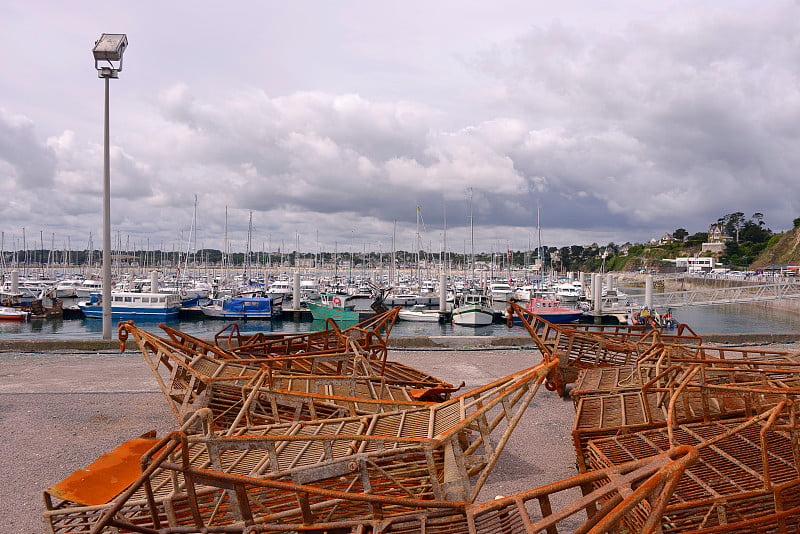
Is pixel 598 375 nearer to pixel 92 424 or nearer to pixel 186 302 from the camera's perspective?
pixel 92 424

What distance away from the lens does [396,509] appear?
4.08 meters

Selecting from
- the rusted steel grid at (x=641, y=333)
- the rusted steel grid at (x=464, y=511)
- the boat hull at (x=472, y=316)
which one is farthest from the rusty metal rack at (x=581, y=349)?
the boat hull at (x=472, y=316)

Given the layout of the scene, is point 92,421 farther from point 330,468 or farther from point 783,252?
point 783,252

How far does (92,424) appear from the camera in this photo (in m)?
7.96

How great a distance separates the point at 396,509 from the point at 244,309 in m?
41.6

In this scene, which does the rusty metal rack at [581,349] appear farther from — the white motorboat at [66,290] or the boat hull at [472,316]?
the white motorboat at [66,290]

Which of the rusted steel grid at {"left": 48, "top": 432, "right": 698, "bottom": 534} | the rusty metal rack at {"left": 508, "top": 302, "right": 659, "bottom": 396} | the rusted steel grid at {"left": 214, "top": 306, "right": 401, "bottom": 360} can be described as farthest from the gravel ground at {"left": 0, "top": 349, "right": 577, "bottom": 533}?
the rusted steel grid at {"left": 48, "top": 432, "right": 698, "bottom": 534}

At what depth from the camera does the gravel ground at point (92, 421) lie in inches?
231

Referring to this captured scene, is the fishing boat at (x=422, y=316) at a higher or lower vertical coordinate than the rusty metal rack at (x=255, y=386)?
lower

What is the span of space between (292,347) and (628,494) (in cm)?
868

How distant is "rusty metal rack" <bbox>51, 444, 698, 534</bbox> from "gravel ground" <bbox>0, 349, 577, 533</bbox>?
218cm

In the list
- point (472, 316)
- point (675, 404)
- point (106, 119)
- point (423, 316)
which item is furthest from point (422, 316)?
point (675, 404)

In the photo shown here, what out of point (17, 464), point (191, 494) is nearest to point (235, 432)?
point (191, 494)

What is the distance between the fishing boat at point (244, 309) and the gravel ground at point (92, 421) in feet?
95.2
